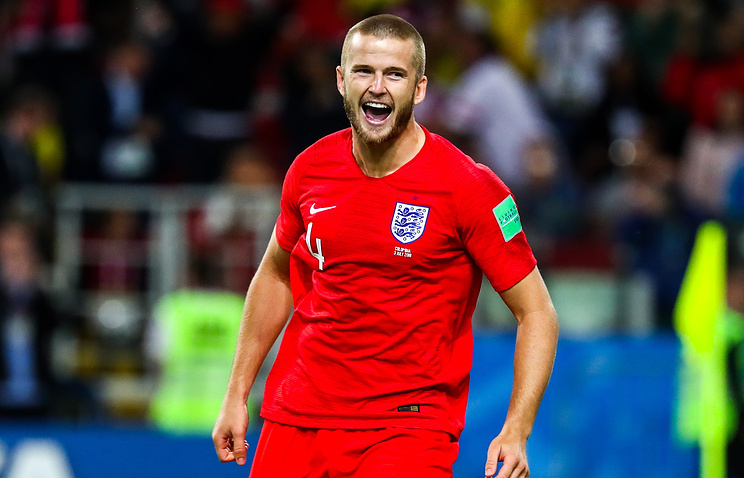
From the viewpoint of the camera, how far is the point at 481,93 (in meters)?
9.79

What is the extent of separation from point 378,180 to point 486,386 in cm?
407

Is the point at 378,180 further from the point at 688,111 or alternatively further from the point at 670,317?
the point at 688,111

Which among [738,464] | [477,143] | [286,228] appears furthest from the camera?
[477,143]

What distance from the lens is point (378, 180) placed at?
12.5ft

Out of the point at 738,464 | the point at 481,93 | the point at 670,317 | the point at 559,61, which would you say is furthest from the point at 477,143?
the point at 738,464

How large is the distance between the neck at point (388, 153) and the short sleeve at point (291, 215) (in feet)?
0.85

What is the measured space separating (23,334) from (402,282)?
5.70m

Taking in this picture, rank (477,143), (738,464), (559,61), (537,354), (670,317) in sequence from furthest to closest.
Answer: (559,61), (477,143), (670,317), (738,464), (537,354)

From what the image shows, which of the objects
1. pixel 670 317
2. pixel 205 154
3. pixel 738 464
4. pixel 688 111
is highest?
pixel 688 111

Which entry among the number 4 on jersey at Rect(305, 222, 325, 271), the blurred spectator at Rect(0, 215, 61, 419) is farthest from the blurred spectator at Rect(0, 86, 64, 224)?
the number 4 on jersey at Rect(305, 222, 325, 271)

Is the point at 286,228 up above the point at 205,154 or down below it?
below

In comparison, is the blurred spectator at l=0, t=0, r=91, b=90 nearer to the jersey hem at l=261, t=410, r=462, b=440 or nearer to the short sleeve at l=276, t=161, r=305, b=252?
the short sleeve at l=276, t=161, r=305, b=252

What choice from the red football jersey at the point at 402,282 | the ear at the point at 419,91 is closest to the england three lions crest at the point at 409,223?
the red football jersey at the point at 402,282

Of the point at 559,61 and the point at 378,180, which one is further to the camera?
the point at 559,61
